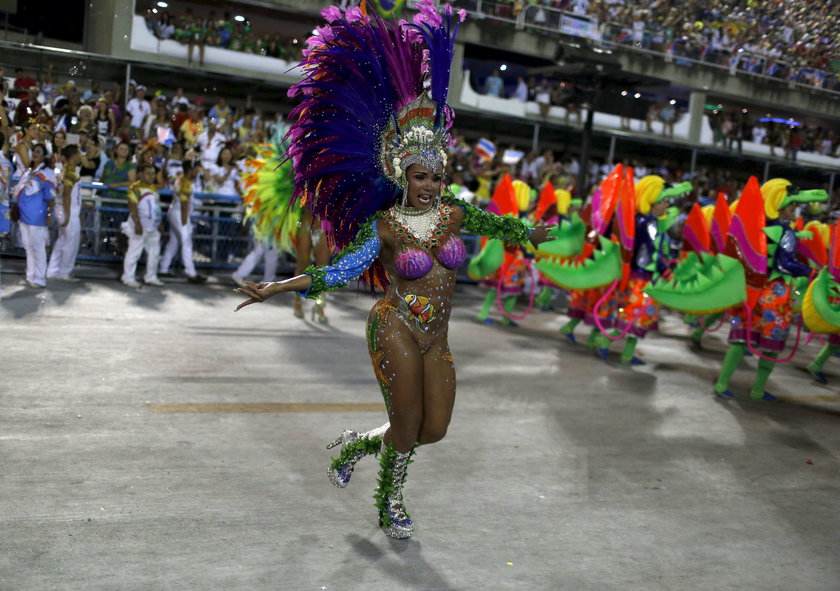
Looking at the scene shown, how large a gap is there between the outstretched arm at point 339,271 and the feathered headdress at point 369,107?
0.28 meters

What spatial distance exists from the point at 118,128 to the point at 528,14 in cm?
1286

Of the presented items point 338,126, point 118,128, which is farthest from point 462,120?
point 338,126

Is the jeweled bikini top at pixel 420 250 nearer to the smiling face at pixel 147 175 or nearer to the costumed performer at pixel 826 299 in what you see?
the costumed performer at pixel 826 299

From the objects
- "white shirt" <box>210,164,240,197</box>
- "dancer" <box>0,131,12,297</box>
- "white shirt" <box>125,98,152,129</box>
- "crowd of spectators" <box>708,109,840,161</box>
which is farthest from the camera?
"crowd of spectators" <box>708,109,840,161</box>

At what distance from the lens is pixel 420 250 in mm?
4285

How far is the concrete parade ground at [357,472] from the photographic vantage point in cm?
400

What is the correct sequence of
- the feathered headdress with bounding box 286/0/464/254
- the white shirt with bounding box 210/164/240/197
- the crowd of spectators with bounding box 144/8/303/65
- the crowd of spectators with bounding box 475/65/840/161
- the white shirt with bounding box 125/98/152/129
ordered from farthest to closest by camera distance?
the crowd of spectators with bounding box 475/65/840/161, the crowd of spectators with bounding box 144/8/303/65, the white shirt with bounding box 125/98/152/129, the white shirt with bounding box 210/164/240/197, the feathered headdress with bounding box 286/0/464/254

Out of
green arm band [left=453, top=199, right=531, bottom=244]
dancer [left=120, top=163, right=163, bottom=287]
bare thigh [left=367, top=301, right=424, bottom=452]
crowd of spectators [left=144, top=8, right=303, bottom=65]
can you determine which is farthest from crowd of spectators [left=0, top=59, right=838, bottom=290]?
bare thigh [left=367, top=301, right=424, bottom=452]

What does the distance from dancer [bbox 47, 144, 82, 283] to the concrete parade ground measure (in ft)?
5.31

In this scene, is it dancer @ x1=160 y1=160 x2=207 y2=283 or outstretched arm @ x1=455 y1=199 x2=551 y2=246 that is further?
dancer @ x1=160 y1=160 x2=207 y2=283

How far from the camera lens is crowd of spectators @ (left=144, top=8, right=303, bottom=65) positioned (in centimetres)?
1892

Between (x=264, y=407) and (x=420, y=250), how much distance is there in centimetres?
262

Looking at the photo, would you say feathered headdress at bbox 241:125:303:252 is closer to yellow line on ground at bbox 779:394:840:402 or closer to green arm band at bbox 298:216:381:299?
yellow line on ground at bbox 779:394:840:402

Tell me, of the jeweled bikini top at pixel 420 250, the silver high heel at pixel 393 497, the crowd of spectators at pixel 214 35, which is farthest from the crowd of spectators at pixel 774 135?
the silver high heel at pixel 393 497
